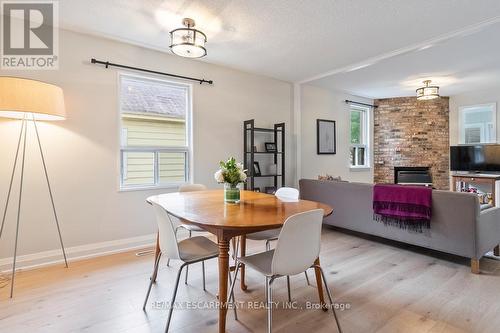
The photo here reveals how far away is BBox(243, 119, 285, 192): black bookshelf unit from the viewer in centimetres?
429

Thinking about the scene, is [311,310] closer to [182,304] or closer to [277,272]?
[277,272]

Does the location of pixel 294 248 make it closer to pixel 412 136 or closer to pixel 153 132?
pixel 153 132

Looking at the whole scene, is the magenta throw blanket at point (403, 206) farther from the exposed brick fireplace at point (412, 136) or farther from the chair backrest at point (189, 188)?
the exposed brick fireplace at point (412, 136)

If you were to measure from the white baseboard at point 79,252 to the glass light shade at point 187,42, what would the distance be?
7.35 feet

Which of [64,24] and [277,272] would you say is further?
[64,24]

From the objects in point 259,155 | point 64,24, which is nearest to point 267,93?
point 259,155

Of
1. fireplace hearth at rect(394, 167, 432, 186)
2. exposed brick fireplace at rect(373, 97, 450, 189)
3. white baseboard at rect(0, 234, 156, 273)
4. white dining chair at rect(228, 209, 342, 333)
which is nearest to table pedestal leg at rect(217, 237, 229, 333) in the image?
white dining chair at rect(228, 209, 342, 333)

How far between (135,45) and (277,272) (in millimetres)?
3115

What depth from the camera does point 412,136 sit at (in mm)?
6105

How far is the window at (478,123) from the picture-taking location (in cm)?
547

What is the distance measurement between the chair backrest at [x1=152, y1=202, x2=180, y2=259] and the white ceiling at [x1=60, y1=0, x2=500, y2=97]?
186cm

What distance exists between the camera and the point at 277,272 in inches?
61.1

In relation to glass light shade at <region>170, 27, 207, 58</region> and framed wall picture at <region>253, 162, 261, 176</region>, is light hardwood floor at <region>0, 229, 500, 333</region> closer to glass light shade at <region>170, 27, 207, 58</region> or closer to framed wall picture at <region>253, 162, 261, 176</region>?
framed wall picture at <region>253, 162, 261, 176</region>

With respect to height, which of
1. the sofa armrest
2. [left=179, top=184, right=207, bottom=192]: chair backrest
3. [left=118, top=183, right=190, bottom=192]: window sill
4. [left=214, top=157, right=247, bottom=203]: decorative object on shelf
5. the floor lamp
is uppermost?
the floor lamp
